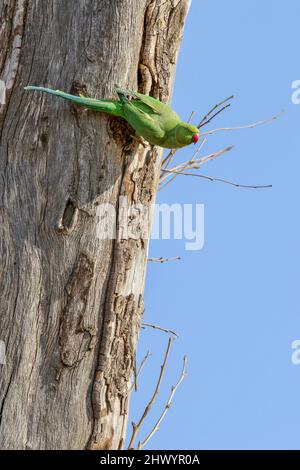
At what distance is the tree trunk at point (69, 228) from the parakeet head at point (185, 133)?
0.16m

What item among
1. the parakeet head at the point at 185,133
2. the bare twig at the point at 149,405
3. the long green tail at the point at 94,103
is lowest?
the bare twig at the point at 149,405

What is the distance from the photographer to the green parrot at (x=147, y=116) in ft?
8.96

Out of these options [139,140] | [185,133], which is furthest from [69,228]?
[185,133]

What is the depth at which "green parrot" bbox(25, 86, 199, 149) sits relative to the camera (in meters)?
2.73

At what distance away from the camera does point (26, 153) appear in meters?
2.79

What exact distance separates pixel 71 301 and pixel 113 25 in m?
0.90

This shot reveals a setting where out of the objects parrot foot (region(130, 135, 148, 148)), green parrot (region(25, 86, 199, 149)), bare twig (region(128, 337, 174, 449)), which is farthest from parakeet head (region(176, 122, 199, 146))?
bare twig (region(128, 337, 174, 449))

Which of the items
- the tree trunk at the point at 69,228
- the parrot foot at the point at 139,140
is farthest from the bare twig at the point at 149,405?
the parrot foot at the point at 139,140

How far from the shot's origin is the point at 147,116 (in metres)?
2.74

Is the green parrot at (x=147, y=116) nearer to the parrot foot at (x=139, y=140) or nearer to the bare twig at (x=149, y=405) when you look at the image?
the parrot foot at (x=139, y=140)

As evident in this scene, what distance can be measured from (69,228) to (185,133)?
47 cm
